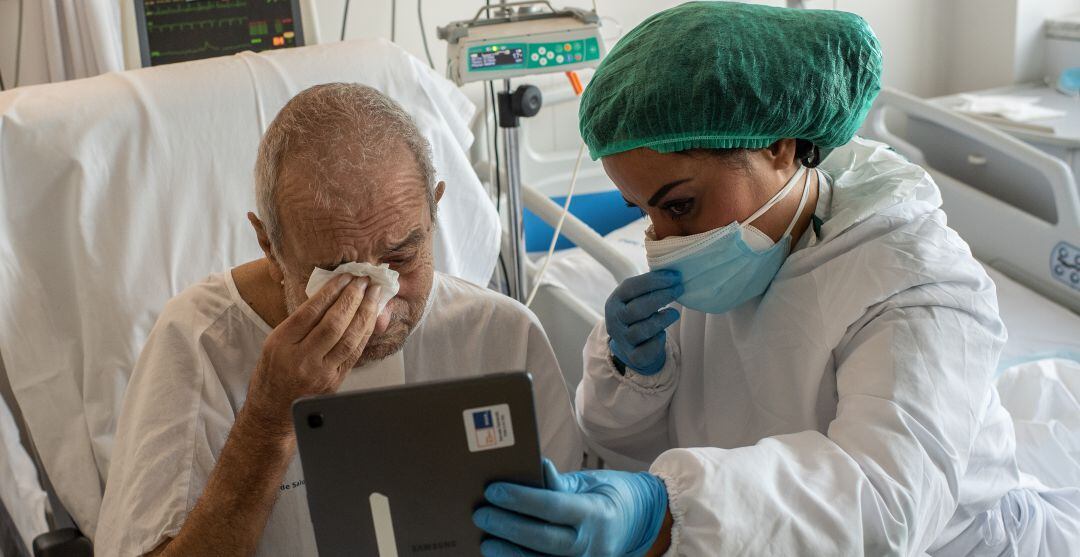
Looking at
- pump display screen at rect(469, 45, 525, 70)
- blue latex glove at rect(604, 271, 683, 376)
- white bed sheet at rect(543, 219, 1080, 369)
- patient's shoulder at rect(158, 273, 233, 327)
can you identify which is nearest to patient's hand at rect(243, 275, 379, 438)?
patient's shoulder at rect(158, 273, 233, 327)

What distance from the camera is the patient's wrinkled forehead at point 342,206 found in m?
1.40

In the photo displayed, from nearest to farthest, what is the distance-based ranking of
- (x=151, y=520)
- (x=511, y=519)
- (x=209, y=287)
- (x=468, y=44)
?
1. (x=511, y=519)
2. (x=151, y=520)
3. (x=209, y=287)
4. (x=468, y=44)

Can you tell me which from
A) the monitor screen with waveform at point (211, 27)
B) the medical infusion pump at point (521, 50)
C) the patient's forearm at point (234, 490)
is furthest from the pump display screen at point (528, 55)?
the patient's forearm at point (234, 490)

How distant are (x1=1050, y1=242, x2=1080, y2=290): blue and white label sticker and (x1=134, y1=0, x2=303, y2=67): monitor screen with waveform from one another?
2416 mm

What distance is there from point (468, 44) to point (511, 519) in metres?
1.31

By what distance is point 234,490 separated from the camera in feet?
4.63

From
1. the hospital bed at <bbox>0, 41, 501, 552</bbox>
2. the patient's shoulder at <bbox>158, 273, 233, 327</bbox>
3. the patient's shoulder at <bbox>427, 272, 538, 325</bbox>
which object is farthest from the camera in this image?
the hospital bed at <bbox>0, 41, 501, 552</bbox>

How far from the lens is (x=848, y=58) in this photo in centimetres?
134

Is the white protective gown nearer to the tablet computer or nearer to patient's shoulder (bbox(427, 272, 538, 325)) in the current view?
patient's shoulder (bbox(427, 272, 538, 325))

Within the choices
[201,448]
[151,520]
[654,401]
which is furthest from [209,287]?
[654,401]

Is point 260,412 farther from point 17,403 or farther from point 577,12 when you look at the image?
point 577,12

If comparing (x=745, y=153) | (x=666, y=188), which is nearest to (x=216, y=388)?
(x=666, y=188)

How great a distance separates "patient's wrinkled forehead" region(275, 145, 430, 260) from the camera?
1.40 metres

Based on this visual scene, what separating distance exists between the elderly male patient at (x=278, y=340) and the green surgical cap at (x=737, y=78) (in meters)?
0.35
